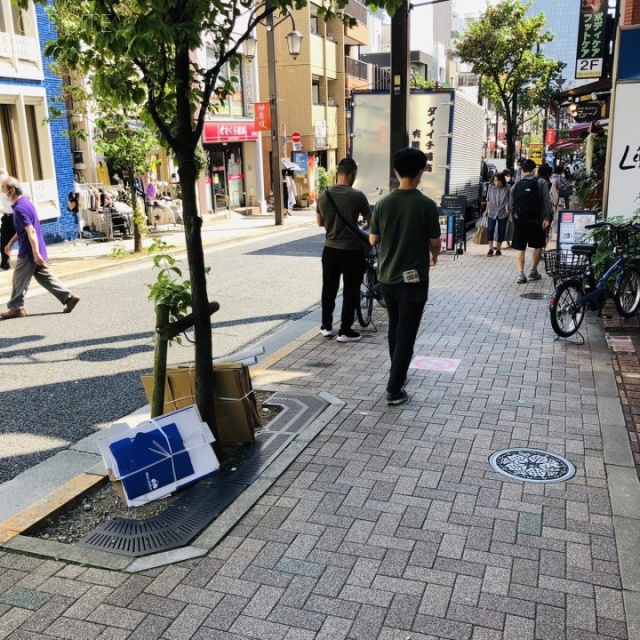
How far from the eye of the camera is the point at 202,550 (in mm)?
3555

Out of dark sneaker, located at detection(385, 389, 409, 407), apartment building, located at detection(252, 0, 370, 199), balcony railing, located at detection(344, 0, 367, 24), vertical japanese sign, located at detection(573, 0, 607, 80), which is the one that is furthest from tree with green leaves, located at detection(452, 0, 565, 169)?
dark sneaker, located at detection(385, 389, 409, 407)

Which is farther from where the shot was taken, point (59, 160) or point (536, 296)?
point (59, 160)

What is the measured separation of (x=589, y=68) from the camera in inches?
589

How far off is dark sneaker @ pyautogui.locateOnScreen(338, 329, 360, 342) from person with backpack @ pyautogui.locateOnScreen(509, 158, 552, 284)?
4202 millimetres

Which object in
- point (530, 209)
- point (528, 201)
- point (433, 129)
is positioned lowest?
point (530, 209)

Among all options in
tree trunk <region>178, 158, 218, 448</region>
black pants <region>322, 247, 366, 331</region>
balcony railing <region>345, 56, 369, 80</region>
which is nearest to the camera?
tree trunk <region>178, 158, 218, 448</region>

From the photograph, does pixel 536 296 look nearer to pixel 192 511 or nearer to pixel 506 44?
pixel 192 511

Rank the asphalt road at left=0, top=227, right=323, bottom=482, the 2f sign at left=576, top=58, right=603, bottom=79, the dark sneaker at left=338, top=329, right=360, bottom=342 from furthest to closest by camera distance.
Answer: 1. the 2f sign at left=576, top=58, right=603, bottom=79
2. the dark sneaker at left=338, top=329, right=360, bottom=342
3. the asphalt road at left=0, top=227, right=323, bottom=482

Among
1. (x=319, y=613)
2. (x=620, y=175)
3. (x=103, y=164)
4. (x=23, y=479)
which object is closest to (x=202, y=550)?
(x=319, y=613)

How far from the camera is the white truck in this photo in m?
14.7

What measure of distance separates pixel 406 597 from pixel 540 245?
28.0ft

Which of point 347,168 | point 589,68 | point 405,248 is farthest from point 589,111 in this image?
point 405,248

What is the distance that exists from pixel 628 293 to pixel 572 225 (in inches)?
84.8

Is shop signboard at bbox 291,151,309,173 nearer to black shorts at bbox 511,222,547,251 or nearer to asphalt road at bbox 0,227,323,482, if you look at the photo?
asphalt road at bbox 0,227,323,482
